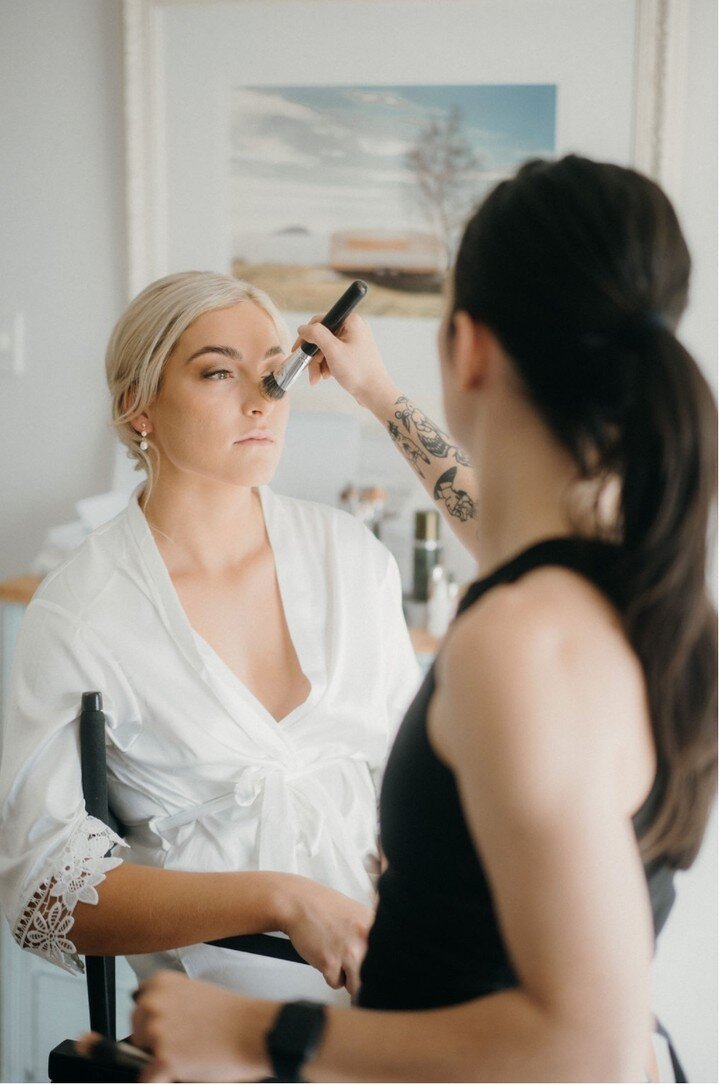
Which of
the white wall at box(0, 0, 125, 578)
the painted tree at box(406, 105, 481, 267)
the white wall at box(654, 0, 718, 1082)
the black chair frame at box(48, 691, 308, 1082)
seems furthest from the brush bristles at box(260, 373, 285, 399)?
the white wall at box(0, 0, 125, 578)

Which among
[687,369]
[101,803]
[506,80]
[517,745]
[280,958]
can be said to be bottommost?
[280,958]

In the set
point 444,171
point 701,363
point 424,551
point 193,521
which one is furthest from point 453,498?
point 444,171

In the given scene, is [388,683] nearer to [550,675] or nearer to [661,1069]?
[661,1069]

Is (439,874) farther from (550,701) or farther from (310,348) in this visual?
(310,348)

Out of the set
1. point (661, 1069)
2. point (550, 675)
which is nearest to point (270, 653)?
point (661, 1069)

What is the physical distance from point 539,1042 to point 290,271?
1.66 meters

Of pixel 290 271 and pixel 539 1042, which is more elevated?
pixel 290 271

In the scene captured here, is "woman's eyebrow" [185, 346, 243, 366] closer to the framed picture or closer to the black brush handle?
the black brush handle

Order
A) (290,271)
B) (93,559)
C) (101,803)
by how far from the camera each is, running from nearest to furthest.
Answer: (101,803) → (93,559) → (290,271)

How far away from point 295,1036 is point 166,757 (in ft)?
1.88

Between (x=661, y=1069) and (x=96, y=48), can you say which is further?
(x=96, y=48)

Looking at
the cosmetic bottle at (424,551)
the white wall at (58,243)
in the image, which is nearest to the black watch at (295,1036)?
the cosmetic bottle at (424,551)

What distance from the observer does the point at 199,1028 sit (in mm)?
654

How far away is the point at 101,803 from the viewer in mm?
1086
